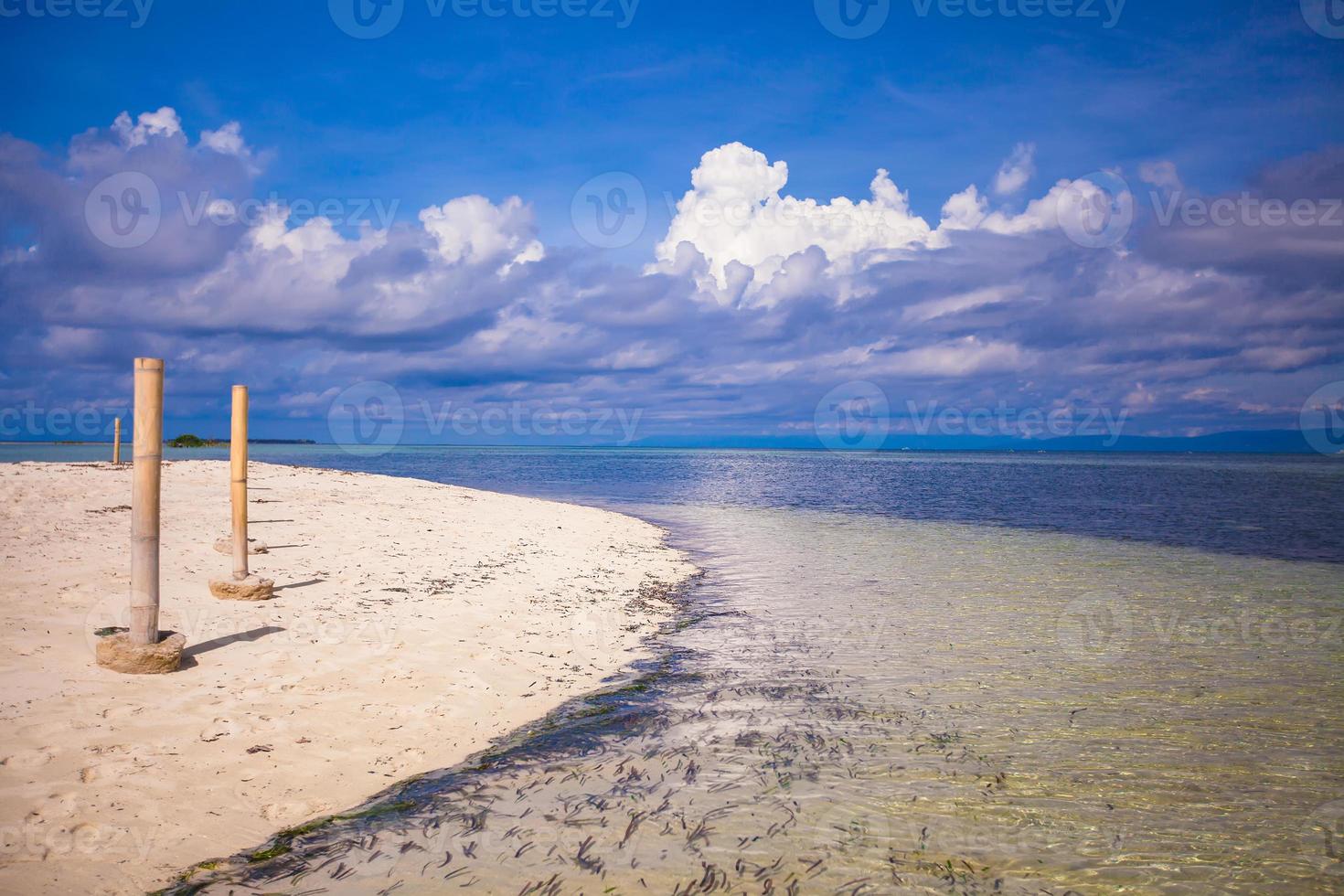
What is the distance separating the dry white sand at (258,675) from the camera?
19.8 feet

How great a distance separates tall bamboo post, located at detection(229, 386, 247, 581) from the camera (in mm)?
12086

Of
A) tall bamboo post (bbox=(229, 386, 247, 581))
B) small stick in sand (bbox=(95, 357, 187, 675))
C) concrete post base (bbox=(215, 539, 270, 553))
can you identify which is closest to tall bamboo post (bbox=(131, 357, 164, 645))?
small stick in sand (bbox=(95, 357, 187, 675))

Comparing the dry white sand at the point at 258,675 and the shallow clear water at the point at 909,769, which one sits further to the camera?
the dry white sand at the point at 258,675

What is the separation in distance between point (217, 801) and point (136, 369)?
5.20 m

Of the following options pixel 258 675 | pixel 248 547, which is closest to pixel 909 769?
pixel 258 675

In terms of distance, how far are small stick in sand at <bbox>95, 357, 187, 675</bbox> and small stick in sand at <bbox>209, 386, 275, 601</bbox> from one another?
2.99 meters

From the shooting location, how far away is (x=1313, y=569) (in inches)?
876

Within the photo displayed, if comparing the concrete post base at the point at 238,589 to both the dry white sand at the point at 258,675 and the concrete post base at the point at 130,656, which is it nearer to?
the dry white sand at the point at 258,675

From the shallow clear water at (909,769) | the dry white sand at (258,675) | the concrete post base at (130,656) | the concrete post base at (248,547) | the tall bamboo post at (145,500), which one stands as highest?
the tall bamboo post at (145,500)

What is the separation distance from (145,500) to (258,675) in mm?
2566

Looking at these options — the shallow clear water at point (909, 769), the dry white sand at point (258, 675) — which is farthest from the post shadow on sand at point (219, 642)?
the shallow clear water at point (909, 769)

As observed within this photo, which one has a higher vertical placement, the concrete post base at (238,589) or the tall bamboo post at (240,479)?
the tall bamboo post at (240,479)

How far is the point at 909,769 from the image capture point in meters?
7.68

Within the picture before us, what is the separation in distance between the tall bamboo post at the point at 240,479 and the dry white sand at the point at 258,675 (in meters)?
0.80
